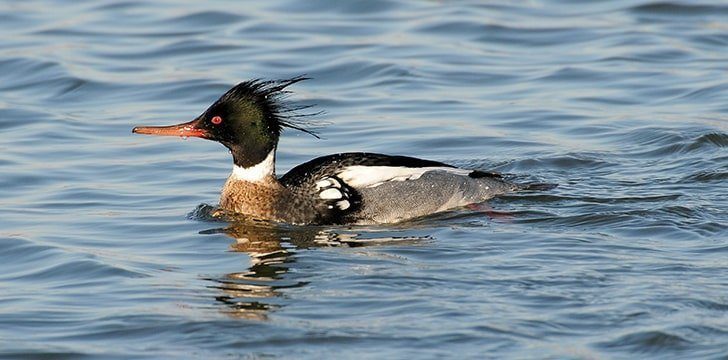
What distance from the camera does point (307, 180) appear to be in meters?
11.8

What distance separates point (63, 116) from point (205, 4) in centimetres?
538

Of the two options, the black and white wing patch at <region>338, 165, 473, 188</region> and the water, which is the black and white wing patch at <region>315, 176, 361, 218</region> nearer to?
the black and white wing patch at <region>338, 165, 473, 188</region>

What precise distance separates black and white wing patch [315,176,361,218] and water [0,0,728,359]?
1.21 ft

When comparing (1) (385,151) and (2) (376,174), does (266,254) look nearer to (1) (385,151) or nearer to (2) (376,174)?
(2) (376,174)

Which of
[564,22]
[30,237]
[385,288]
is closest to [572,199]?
[385,288]

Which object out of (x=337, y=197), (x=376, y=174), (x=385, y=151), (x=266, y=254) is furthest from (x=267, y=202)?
(x=385, y=151)

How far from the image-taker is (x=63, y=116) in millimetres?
15875

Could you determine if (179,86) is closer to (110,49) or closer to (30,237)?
(110,49)

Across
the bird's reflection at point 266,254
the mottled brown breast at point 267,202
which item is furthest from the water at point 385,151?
the mottled brown breast at point 267,202

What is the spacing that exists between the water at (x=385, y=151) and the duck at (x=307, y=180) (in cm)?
22

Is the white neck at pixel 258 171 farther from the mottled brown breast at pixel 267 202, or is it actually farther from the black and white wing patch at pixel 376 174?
the black and white wing patch at pixel 376 174

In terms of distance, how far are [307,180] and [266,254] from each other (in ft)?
3.82

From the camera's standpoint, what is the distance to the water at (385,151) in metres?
8.68

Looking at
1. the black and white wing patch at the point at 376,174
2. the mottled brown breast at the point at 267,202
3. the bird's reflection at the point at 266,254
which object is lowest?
the bird's reflection at the point at 266,254
